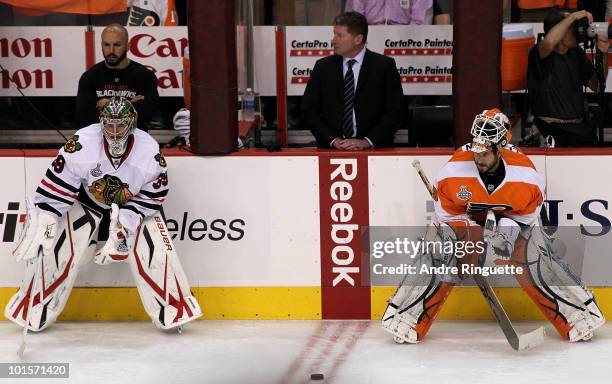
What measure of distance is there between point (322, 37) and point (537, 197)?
2.46 m

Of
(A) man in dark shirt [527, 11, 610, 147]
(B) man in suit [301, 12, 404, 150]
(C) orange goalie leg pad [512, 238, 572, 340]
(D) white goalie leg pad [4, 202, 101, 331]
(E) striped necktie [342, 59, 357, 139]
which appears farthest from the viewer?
(A) man in dark shirt [527, 11, 610, 147]

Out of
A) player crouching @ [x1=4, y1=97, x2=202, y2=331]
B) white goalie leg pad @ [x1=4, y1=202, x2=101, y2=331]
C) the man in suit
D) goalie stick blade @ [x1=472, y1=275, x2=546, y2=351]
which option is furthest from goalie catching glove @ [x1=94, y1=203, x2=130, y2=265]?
goalie stick blade @ [x1=472, y1=275, x2=546, y2=351]

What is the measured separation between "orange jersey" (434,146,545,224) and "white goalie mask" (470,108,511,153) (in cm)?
18

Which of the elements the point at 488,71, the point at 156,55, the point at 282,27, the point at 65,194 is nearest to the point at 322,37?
the point at 282,27

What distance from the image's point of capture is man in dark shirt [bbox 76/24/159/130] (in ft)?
29.7

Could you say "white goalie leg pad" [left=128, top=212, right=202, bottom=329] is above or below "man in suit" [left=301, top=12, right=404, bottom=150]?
below

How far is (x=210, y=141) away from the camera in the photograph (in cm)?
848

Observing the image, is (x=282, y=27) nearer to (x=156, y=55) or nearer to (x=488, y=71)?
(x=156, y=55)

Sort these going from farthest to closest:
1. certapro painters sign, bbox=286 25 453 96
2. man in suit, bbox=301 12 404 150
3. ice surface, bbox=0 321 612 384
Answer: certapro painters sign, bbox=286 25 453 96 < man in suit, bbox=301 12 404 150 < ice surface, bbox=0 321 612 384

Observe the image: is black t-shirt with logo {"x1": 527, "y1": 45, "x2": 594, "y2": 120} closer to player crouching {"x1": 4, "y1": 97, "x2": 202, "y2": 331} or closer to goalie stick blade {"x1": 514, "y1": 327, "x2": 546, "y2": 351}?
goalie stick blade {"x1": 514, "y1": 327, "x2": 546, "y2": 351}

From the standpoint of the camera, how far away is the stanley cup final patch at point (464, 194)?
7.92 m

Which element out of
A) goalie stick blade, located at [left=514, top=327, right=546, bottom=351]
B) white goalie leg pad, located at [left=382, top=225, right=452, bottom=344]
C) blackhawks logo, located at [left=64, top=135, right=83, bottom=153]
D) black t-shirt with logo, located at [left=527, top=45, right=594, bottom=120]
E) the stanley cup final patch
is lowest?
goalie stick blade, located at [left=514, top=327, right=546, bottom=351]

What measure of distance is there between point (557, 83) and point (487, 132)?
131cm

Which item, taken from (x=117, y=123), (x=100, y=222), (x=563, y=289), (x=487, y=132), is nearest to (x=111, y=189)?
(x=100, y=222)
